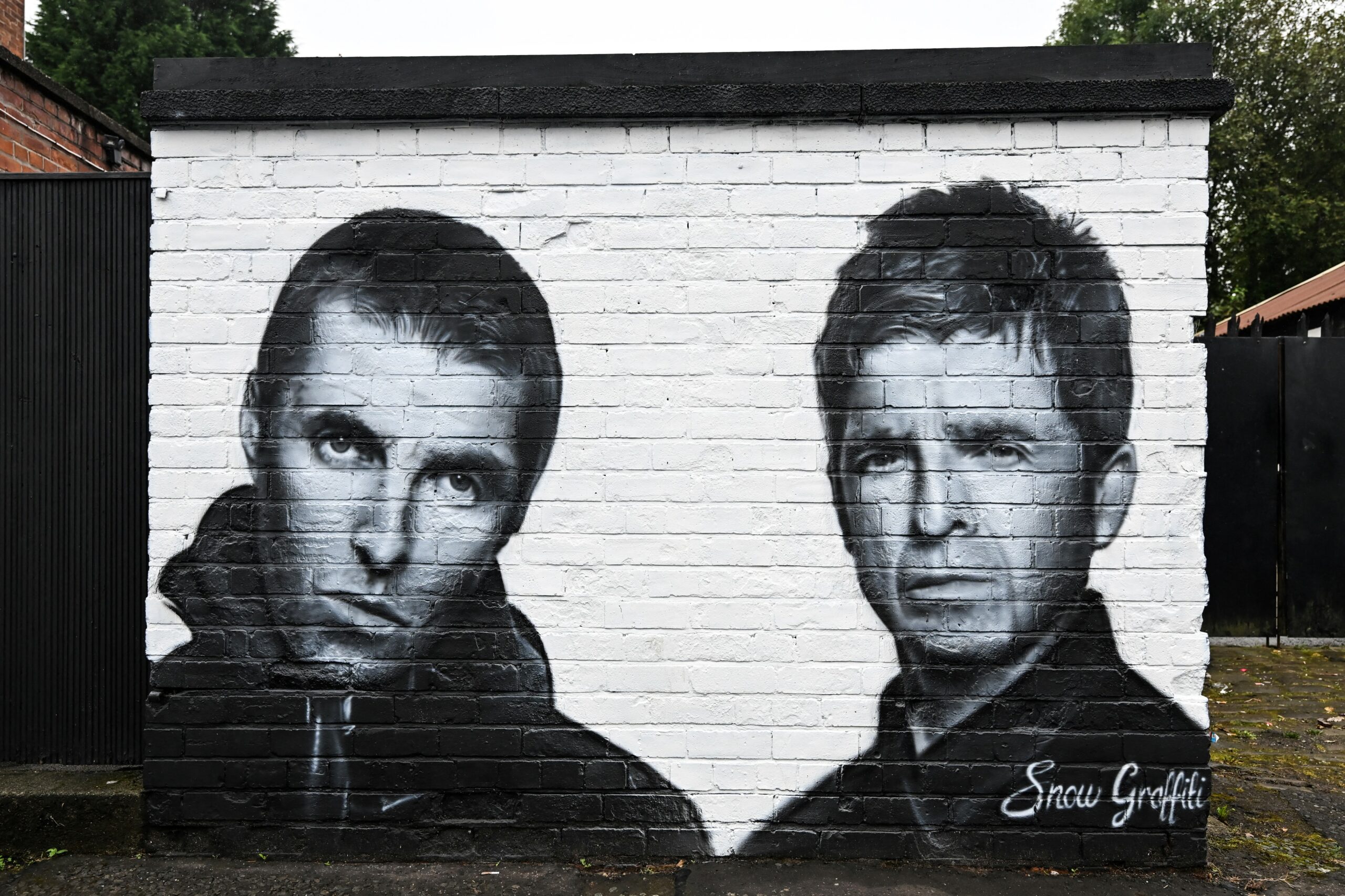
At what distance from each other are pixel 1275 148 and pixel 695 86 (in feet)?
73.4

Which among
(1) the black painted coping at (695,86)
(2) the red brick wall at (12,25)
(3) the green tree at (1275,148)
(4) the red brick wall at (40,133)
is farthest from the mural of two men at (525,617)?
(3) the green tree at (1275,148)

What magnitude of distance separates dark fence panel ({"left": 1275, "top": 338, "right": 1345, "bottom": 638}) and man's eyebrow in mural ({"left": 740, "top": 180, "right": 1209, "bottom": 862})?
3.66 metres

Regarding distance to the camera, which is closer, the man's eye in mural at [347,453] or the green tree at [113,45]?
the man's eye in mural at [347,453]

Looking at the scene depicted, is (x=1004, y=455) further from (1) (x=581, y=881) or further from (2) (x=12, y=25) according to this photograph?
(2) (x=12, y=25)

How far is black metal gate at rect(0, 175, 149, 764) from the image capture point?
3426mm

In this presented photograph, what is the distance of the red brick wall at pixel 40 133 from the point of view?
471 centimetres

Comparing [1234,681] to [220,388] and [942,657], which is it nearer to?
[942,657]

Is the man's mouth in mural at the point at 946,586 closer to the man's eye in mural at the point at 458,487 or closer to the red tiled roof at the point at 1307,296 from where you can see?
the man's eye in mural at the point at 458,487

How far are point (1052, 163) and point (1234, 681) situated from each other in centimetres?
394

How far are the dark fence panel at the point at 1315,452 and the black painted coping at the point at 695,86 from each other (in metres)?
3.58

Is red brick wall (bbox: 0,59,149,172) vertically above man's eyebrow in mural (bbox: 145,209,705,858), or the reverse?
red brick wall (bbox: 0,59,149,172)

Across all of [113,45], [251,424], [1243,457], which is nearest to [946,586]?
[251,424]

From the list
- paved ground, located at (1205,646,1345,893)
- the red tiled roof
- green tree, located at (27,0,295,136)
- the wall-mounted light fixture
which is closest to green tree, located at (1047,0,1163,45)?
the red tiled roof

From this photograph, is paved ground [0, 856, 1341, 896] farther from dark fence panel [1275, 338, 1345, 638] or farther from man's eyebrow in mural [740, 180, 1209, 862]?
dark fence panel [1275, 338, 1345, 638]
